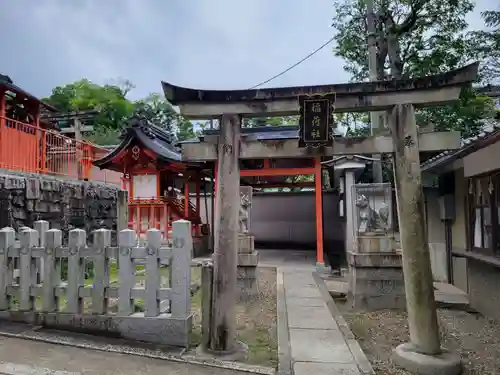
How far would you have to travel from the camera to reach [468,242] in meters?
7.80

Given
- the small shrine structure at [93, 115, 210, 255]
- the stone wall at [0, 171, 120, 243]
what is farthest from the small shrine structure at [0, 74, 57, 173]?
the small shrine structure at [93, 115, 210, 255]

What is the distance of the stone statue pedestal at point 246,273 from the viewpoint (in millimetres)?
7805

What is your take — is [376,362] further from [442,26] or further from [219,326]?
[442,26]

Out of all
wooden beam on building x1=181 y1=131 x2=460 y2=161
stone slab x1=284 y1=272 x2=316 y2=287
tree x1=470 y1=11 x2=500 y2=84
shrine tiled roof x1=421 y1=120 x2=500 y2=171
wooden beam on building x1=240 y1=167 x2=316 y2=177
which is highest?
tree x1=470 y1=11 x2=500 y2=84

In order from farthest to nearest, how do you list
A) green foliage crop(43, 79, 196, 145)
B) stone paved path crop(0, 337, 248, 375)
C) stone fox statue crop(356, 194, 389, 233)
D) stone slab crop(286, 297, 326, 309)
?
green foliage crop(43, 79, 196, 145)
stone fox statue crop(356, 194, 389, 233)
stone slab crop(286, 297, 326, 309)
stone paved path crop(0, 337, 248, 375)

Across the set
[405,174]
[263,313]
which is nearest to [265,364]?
[263,313]

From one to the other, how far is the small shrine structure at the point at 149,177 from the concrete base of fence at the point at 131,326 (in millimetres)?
8863

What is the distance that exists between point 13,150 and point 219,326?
5865mm

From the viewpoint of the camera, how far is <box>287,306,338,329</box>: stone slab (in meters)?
5.87

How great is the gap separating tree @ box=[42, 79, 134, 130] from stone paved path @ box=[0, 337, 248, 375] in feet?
102

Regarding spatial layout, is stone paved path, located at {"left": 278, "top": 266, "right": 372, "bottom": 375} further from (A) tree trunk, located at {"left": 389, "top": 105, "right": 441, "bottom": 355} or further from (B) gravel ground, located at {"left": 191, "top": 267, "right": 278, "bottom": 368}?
(A) tree trunk, located at {"left": 389, "top": 105, "right": 441, "bottom": 355}

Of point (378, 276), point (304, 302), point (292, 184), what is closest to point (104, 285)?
point (304, 302)

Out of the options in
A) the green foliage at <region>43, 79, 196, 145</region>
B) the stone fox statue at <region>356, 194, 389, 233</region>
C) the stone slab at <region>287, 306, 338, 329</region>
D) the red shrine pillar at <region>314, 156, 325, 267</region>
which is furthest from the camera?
the green foliage at <region>43, 79, 196, 145</region>

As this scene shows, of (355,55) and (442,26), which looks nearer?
(442,26)
